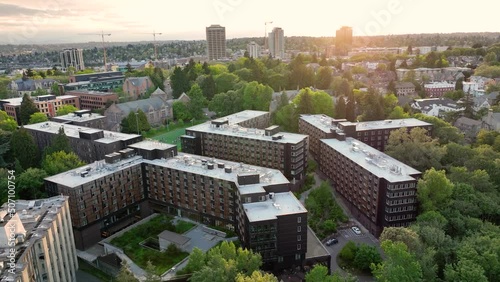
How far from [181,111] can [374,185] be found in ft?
166

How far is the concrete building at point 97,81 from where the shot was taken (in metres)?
106

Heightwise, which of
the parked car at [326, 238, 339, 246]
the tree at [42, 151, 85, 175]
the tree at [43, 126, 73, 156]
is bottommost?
the parked car at [326, 238, 339, 246]

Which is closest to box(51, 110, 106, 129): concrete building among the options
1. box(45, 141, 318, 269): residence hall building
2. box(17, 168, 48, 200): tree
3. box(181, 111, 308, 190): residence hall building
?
box(181, 111, 308, 190): residence hall building

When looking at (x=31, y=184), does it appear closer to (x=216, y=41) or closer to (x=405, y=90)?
(x=405, y=90)

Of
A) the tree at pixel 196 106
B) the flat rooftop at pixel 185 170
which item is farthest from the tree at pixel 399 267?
the tree at pixel 196 106

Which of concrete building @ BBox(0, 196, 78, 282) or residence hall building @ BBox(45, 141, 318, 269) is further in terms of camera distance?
residence hall building @ BBox(45, 141, 318, 269)

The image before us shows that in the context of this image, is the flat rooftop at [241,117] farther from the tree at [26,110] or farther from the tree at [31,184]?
the tree at [26,110]

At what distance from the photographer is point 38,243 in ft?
92.1

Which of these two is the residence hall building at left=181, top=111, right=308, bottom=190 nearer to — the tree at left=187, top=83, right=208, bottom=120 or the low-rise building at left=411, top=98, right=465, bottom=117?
the tree at left=187, top=83, right=208, bottom=120

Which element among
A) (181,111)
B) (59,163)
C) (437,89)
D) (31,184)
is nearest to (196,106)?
(181,111)

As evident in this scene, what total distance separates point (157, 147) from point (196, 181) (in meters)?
8.43

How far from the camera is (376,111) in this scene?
65.2 metres

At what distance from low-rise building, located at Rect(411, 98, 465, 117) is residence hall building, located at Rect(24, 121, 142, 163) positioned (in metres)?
55.1

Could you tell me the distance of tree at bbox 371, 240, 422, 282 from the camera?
2759 centimetres
